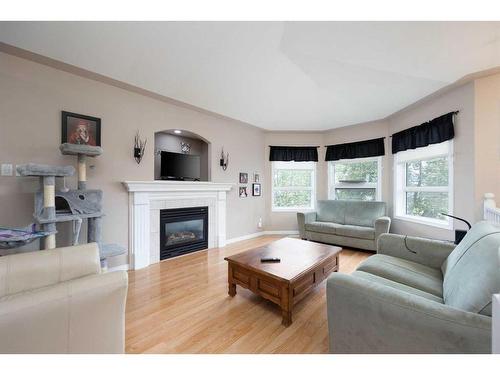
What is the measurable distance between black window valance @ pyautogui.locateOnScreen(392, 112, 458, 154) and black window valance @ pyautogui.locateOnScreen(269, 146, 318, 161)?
156 centimetres

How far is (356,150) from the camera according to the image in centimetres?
441

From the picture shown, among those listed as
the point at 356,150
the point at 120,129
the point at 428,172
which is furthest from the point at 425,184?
the point at 120,129

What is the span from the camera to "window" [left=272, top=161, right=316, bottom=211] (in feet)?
16.4

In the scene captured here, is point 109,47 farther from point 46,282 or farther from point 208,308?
point 208,308

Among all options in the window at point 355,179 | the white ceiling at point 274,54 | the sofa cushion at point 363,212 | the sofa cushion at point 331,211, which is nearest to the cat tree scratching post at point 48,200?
the white ceiling at point 274,54

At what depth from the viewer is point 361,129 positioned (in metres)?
4.45

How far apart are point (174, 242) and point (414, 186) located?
414cm

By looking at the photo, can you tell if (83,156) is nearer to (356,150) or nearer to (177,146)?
(177,146)

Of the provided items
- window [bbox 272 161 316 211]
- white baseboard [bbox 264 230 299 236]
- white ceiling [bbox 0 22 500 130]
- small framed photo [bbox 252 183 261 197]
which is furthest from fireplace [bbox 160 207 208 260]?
window [bbox 272 161 316 211]

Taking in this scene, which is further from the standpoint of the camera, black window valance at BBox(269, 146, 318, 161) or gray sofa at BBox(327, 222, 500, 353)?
black window valance at BBox(269, 146, 318, 161)

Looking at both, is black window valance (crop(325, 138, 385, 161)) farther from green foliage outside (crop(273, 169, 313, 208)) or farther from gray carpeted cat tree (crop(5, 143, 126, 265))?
gray carpeted cat tree (crop(5, 143, 126, 265))

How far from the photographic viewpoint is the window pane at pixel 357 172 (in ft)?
14.5

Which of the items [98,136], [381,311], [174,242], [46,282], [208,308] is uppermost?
[98,136]

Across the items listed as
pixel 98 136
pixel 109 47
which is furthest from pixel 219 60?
pixel 98 136
